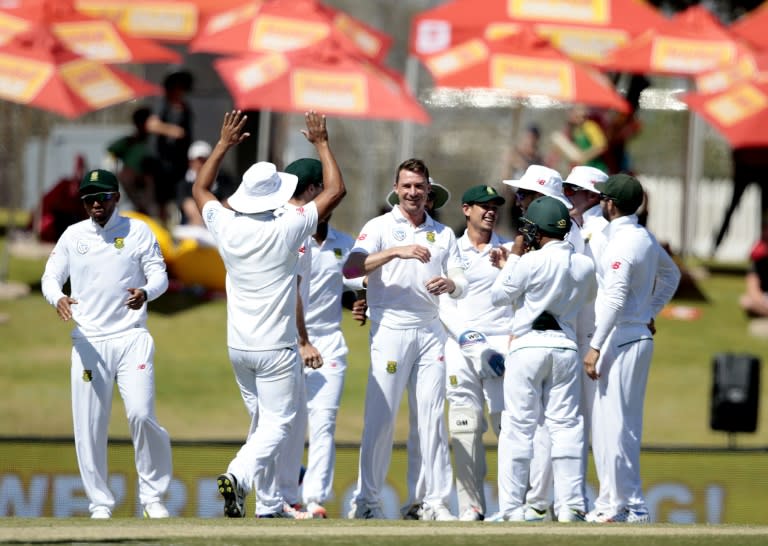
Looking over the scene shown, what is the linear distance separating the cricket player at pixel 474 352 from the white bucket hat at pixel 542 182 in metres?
0.23

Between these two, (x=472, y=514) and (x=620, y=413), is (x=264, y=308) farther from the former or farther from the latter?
(x=620, y=413)

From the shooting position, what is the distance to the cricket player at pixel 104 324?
9312mm

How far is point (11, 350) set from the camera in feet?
51.4

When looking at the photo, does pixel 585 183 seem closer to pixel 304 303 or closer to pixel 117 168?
pixel 304 303

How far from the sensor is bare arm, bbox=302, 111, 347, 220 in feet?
29.1

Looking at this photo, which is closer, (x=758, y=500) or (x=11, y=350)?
(x=758, y=500)

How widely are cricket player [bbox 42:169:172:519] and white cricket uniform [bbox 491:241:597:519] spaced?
209 cm

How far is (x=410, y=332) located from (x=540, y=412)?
0.95 metres

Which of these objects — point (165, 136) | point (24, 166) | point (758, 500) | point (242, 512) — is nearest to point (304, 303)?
point (242, 512)

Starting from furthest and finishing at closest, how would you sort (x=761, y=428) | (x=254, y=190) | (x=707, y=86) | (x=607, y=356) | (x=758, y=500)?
1. (x=707, y=86)
2. (x=761, y=428)
3. (x=758, y=500)
4. (x=607, y=356)
5. (x=254, y=190)

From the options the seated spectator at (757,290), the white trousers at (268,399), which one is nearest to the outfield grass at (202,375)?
the seated spectator at (757,290)

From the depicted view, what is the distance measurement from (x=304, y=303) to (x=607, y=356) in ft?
6.20

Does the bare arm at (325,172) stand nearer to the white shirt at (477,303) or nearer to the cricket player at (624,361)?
the white shirt at (477,303)

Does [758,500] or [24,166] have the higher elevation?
[24,166]
